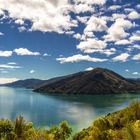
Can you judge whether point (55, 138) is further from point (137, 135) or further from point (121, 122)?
point (137, 135)

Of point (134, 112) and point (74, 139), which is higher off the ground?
point (134, 112)

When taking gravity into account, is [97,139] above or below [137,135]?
below

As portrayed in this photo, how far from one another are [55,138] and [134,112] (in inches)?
1574

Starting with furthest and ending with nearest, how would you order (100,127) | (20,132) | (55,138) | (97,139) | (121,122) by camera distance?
1. (121,122)
2. (55,138)
3. (100,127)
4. (20,132)
5. (97,139)

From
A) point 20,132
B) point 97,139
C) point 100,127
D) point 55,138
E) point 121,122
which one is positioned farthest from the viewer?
point 121,122

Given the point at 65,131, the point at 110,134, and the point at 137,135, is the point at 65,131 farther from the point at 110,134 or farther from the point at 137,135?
the point at 137,135

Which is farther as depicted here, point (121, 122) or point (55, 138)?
point (121, 122)

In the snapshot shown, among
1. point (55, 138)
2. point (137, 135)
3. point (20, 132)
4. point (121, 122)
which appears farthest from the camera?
point (121, 122)

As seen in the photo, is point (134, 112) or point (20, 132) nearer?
point (20, 132)

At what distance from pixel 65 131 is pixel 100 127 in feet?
54.0

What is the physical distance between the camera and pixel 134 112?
425ft

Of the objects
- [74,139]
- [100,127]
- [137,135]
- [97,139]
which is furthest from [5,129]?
[137,135]

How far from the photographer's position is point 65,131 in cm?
11181

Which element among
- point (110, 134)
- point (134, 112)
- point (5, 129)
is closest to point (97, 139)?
point (110, 134)
